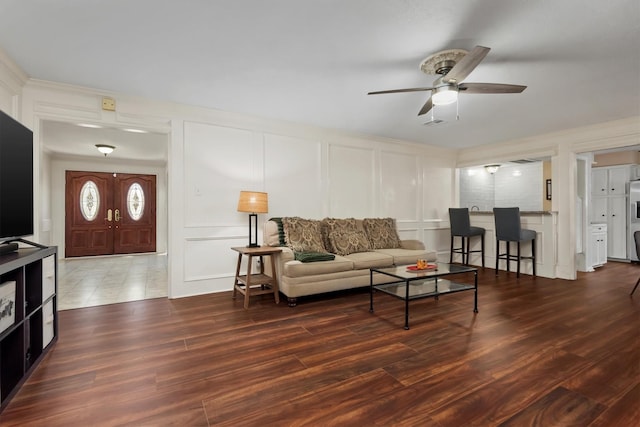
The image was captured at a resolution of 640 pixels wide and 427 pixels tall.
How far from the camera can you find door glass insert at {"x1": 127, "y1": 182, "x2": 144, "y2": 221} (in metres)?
7.79

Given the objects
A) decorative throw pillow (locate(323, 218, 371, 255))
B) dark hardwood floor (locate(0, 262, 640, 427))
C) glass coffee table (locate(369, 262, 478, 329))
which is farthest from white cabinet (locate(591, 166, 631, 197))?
decorative throw pillow (locate(323, 218, 371, 255))

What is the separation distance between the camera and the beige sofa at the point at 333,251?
11.3 feet

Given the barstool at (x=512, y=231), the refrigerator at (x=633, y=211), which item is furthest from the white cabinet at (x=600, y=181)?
the barstool at (x=512, y=231)

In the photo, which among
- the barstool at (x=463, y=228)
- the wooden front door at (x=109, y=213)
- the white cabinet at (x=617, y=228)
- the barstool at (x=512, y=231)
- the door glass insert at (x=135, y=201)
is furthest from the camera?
the door glass insert at (x=135, y=201)

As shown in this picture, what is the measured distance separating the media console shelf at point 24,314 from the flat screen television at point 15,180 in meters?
0.20

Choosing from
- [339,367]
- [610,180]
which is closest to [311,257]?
[339,367]

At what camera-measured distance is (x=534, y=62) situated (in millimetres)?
2643

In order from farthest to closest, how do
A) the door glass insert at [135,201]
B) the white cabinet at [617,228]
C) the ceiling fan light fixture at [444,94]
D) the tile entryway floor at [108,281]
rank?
the door glass insert at [135,201] → the white cabinet at [617,228] → the tile entryway floor at [108,281] → the ceiling fan light fixture at [444,94]

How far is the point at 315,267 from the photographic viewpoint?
11.4ft

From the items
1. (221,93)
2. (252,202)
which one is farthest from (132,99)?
(252,202)

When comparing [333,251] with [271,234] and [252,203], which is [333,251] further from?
[252,203]

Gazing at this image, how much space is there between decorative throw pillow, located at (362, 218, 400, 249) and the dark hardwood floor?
4.60 ft

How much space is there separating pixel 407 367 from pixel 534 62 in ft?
8.83

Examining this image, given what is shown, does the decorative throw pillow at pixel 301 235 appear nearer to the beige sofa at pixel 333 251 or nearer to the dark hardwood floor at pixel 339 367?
the beige sofa at pixel 333 251
